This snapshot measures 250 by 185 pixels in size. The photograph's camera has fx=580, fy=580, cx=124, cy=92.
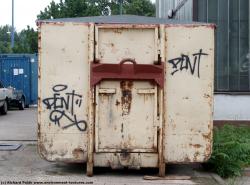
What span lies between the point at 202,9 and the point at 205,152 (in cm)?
563

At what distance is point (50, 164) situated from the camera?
1026cm

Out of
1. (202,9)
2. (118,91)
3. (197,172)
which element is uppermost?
(202,9)

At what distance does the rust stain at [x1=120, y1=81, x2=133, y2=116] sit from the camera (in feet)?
29.6

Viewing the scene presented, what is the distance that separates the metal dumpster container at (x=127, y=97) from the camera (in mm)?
8984

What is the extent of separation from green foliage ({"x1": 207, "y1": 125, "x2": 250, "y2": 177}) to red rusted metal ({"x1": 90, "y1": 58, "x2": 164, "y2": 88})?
1866 millimetres

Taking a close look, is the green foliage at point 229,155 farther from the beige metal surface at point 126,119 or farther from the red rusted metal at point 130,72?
the red rusted metal at point 130,72

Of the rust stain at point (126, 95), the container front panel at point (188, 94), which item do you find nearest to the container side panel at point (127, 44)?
the container front panel at point (188, 94)

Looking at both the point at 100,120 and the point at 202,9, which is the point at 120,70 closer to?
the point at 100,120

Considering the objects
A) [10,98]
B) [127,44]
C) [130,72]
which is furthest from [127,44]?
[10,98]

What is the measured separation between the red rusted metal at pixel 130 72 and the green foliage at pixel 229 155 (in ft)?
6.12

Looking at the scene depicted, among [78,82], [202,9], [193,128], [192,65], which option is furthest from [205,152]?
[202,9]

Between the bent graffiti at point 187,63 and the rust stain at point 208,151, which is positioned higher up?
the bent graffiti at point 187,63

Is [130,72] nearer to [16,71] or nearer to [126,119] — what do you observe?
[126,119]

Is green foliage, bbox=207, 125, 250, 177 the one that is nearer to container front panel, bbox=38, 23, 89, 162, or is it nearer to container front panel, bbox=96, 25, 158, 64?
container front panel, bbox=96, 25, 158, 64
